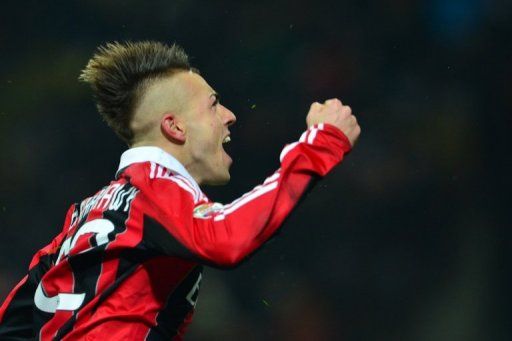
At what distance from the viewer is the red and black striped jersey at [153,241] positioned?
6.62 ft

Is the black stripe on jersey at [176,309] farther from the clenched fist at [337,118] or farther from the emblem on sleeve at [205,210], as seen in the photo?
the clenched fist at [337,118]

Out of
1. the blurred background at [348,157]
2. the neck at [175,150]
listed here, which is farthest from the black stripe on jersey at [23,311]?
the blurred background at [348,157]

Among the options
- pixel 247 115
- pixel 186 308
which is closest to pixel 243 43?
pixel 247 115

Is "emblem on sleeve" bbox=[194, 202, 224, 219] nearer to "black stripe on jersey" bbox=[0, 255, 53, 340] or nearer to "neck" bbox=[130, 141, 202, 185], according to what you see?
"neck" bbox=[130, 141, 202, 185]

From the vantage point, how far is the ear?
8.02ft

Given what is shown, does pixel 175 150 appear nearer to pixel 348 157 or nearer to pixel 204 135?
pixel 204 135

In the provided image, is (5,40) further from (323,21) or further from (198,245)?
(198,245)

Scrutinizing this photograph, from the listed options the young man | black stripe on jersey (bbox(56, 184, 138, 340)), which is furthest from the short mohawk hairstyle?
black stripe on jersey (bbox(56, 184, 138, 340))

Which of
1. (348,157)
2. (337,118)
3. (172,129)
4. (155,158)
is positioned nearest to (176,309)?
(155,158)

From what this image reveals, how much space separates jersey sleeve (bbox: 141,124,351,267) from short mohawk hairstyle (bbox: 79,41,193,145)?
0.46 m

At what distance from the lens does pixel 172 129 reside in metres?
2.45

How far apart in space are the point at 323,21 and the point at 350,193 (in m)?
0.69

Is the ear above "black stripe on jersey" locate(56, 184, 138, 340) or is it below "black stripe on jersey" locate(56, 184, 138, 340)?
above

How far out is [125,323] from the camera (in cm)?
218
